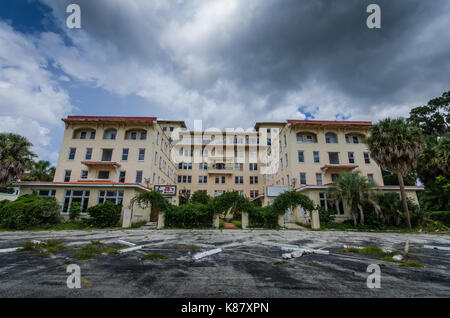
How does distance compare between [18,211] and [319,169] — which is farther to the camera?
[319,169]

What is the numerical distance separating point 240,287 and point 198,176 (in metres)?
35.8

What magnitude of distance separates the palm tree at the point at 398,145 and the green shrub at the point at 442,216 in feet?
18.3

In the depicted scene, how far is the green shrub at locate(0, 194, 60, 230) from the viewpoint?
1430 centimetres

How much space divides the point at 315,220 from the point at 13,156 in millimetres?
29713

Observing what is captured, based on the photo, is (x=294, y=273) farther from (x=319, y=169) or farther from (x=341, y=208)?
(x=319, y=169)

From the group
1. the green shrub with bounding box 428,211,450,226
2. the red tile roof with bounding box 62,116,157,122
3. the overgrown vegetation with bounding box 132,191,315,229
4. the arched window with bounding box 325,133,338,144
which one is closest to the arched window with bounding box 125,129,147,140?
the red tile roof with bounding box 62,116,157,122

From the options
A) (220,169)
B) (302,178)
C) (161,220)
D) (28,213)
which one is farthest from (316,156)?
(28,213)

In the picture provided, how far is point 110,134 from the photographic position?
26.0 metres

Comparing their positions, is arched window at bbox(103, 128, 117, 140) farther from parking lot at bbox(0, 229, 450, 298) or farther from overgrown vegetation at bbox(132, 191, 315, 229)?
parking lot at bbox(0, 229, 450, 298)

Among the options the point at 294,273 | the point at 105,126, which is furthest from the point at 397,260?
the point at 105,126

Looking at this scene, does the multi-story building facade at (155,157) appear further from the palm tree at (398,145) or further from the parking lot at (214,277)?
the parking lot at (214,277)

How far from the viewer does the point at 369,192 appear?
53.9 feet

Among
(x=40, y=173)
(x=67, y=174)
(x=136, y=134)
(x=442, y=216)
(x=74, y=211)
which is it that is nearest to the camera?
(x=74, y=211)

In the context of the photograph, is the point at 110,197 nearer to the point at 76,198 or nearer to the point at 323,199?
the point at 76,198
